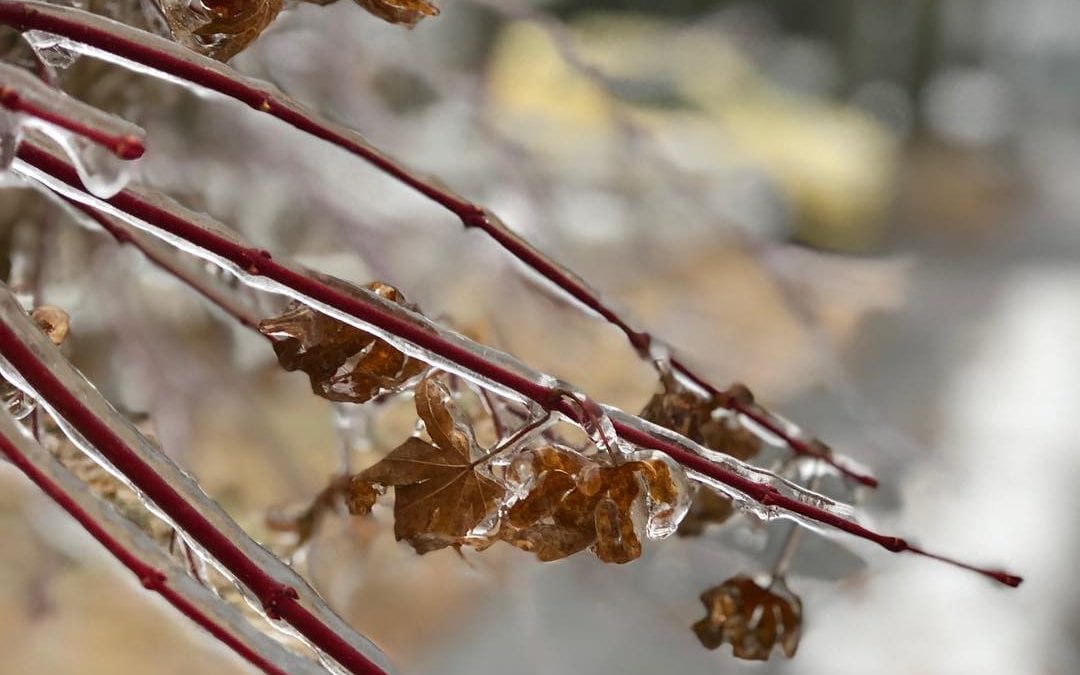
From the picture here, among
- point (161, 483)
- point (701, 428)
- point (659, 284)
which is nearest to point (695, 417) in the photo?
point (701, 428)

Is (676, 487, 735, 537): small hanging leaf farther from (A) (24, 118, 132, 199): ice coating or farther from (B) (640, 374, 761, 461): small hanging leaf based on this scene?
(A) (24, 118, 132, 199): ice coating

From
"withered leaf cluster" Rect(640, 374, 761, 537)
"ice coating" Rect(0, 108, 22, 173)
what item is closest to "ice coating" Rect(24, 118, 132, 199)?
"ice coating" Rect(0, 108, 22, 173)

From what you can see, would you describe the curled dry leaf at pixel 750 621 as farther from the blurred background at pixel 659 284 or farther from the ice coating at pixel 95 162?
the ice coating at pixel 95 162

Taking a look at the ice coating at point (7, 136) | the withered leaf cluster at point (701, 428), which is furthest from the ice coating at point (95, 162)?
the withered leaf cluster at point (701, 428)

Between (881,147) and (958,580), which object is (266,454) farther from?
(881,147)

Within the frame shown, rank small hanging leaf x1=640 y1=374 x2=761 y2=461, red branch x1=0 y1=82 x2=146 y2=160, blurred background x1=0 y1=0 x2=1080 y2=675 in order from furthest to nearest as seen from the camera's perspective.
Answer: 1. blurred background x1=0 y1=0 x2=1080 y2=675
2. small hanging leaf x1=640 y1=374 x2=761 y2=461
3. red branch x1=0 y1=82 x2=146 y2=160

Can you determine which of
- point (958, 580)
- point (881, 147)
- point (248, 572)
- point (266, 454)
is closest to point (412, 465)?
point (248, 572)
